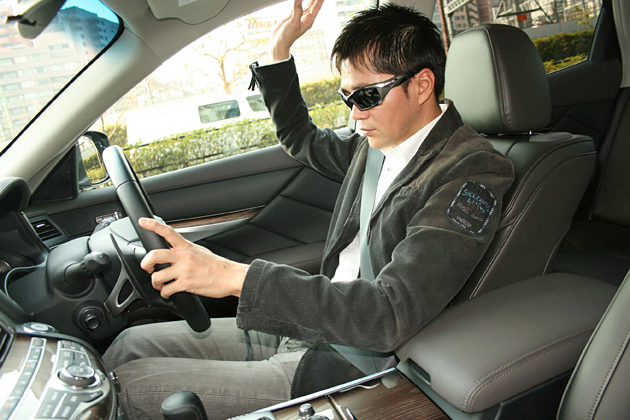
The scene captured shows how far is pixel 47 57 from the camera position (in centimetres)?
162

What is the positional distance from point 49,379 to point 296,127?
1140 millimetres

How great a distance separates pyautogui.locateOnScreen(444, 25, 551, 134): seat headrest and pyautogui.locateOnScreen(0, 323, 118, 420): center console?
1174mm

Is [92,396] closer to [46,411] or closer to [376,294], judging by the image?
[46,411]

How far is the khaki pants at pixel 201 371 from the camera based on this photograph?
3.82 feet

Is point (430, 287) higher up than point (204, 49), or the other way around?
point (204, 49)

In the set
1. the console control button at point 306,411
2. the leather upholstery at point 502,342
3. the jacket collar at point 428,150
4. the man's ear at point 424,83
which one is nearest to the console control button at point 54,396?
the console control button at point 306,411

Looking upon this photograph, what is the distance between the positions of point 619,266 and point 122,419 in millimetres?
1532

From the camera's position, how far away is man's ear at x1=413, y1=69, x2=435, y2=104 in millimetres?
1301

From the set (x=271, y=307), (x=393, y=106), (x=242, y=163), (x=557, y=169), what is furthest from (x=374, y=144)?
(x=242, y=163)

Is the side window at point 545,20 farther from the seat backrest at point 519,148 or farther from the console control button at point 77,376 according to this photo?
the console control button at point 77,376

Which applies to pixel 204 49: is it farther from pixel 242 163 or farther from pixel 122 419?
pixel 122 419

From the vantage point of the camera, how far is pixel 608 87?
2516mm

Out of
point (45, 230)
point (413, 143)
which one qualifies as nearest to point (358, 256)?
point (413, 143)

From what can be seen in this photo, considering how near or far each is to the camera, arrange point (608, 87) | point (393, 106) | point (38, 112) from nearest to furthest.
→ point (393, 106) → point (38, 112) → point (608, 87)
